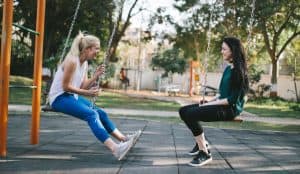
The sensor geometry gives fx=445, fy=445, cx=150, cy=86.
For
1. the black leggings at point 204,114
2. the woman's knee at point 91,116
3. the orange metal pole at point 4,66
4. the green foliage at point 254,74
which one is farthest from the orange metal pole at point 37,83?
the green foliage at point 254,74

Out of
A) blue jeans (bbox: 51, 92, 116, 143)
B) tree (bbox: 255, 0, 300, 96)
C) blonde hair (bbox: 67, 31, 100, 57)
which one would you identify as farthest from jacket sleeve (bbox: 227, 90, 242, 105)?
tree (bbox: 255, 0, 300, 96)

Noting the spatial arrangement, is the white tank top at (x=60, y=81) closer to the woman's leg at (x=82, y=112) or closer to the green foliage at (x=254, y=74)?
the woman's leg at (x=82, y=112)

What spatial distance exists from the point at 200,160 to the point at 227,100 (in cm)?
67

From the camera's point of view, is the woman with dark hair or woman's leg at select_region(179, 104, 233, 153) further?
woman's leg at select_region(179, 104, 233, 153)

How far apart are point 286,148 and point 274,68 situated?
1898 centimetres

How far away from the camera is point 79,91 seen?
14.5 ft

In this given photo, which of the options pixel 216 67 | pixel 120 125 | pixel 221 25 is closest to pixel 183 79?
pixel 216 67

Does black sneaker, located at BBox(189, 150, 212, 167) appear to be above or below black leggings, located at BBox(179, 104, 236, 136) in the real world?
below

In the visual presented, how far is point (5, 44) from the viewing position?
175 inches

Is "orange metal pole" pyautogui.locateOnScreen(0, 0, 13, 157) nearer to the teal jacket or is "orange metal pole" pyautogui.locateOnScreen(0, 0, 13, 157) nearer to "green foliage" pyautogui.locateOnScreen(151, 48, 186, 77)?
the teal jacket

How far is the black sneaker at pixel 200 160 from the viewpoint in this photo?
4.47 meters

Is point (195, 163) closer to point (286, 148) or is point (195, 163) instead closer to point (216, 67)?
point (286, 148)

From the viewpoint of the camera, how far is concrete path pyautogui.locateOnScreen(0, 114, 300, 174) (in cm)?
414

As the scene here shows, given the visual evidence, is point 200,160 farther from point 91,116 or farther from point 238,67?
point 91,116
